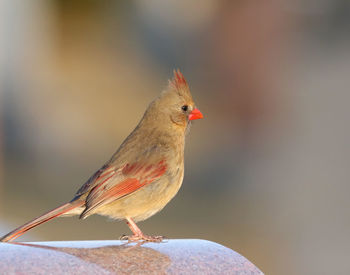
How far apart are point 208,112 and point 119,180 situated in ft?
37.1

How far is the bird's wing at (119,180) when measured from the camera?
3.64 meters

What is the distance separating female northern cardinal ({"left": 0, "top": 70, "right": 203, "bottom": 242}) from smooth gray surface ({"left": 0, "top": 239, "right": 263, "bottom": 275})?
1.43ft

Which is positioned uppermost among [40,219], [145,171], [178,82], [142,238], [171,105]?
[178,82]

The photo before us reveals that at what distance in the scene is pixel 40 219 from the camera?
10.9ft

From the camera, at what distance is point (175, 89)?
13.5 ft

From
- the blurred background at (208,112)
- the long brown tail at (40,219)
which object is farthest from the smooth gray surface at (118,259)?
the blurred background at (208,112)

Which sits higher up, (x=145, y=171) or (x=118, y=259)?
(x=145, y=171)

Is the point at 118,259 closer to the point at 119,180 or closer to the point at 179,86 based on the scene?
the point at 119,180

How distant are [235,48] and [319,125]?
14.0 feet

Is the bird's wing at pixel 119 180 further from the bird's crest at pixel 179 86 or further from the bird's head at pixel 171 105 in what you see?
the bird's crest at pixel 179 86

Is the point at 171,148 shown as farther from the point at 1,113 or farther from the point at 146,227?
the point at 1,113

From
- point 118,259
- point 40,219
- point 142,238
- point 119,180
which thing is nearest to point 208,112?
point 119,180

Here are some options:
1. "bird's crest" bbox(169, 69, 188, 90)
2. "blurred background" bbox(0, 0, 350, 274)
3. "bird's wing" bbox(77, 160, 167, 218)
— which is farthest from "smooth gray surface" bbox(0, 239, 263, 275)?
"blurred background" bbox(0, 0, 350, 274)

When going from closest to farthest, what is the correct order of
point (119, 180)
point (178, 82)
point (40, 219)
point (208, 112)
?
point (40, 219) < point (119, 180) < point (178, 82) < point (208, 112)
